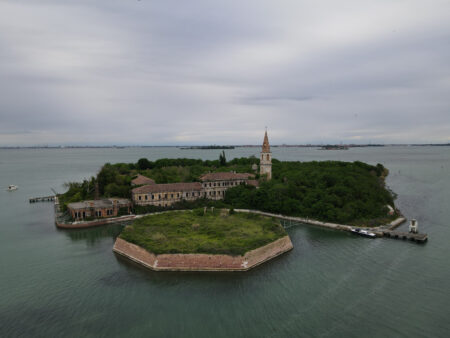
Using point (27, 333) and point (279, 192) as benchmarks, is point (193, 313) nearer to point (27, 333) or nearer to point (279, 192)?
point (27, 333)

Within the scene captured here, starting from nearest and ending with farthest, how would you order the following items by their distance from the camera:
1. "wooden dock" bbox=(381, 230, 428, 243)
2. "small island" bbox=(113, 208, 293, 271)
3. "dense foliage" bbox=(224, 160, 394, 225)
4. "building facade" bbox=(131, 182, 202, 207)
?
"small island" bbox=(113, 208, 293, 271), "wooden dock" bbox=(381, 230, 428, 243), "dense foliage" bbox=(224, 160, 394, 225), "building facade" bbox=(131, 182, 202, 207)

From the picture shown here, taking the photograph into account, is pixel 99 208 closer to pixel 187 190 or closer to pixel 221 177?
pixel 187 190

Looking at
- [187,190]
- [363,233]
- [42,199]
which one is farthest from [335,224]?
[42,199]

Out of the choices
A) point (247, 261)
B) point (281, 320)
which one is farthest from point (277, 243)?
point (281, 320)

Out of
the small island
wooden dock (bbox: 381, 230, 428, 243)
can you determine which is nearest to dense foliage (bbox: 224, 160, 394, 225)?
wooden dock (bbox: 381, 230, 428, 243)

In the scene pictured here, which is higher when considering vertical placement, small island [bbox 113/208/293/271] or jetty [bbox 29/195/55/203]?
small island [bbox 113/208/293/271]

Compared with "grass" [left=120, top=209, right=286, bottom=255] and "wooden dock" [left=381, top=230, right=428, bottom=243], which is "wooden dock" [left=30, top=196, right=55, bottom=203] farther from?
"wooden dock" [left=381, top=230, right=428, bottom=243]

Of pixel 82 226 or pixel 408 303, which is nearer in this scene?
pixel 408 303
